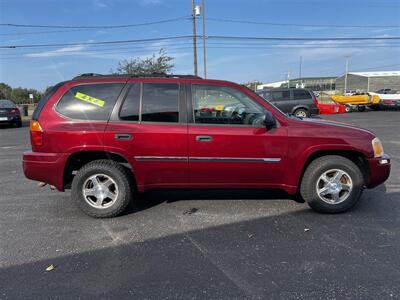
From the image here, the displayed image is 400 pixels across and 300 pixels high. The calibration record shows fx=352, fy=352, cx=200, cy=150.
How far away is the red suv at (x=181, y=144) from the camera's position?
4270 mm

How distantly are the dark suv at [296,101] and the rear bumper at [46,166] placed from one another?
599 inches

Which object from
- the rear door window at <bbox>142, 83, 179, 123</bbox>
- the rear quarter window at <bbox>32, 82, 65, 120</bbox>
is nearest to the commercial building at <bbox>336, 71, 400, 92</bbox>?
the rear door window at <bbox>142, 83, 179, 123</bbox>

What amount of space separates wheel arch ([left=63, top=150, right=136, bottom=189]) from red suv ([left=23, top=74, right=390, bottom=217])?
0.01m

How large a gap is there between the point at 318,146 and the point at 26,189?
4.65 m

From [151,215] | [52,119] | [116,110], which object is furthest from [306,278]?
[52,119]

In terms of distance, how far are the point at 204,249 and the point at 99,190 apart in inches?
64.4

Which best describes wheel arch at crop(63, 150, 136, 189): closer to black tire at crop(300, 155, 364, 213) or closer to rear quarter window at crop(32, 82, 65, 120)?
rear quarter window at crop(32, 82, 65, 120)

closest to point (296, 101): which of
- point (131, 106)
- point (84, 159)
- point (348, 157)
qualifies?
point (348, 157)

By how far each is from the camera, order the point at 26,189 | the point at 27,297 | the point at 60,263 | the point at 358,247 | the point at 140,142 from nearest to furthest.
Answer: the point at 27,297, the point at 60,263, the point at 358,247, the point at 140,142, the point at 26,189

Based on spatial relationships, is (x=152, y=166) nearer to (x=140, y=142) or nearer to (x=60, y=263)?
(x=140, y=142)

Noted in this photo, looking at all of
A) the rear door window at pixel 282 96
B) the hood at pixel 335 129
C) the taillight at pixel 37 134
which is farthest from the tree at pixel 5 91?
the hood at pixel 335 129

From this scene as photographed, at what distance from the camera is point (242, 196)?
5215 mm

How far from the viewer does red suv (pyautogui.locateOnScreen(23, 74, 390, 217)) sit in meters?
4.27

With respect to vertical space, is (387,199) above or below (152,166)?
below
